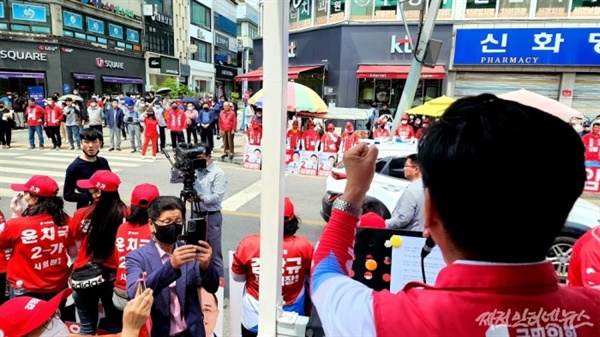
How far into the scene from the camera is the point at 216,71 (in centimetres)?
5575

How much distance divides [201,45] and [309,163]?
43.6 m

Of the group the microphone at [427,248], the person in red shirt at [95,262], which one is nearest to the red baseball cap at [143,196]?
the person in red shirt at [95,262]

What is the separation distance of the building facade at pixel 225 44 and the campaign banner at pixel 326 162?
4317cm

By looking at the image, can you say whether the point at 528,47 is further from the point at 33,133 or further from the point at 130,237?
the point at 33,133

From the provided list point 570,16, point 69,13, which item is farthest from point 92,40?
point 570,16

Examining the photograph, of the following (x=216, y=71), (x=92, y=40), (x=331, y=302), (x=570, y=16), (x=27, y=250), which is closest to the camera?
(x=331, y=302)

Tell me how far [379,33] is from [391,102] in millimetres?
3159

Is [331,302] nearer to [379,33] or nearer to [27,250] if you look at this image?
[27,250]

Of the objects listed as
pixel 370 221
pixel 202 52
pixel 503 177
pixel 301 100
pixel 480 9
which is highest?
pixel 202 52

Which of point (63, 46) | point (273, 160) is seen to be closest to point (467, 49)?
point (273, 160)

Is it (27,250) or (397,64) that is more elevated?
(397,64)

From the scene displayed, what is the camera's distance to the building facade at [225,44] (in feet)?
181

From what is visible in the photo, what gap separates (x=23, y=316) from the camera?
180cm

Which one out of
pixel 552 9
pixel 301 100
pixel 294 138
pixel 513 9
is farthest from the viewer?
pixel 513 9
